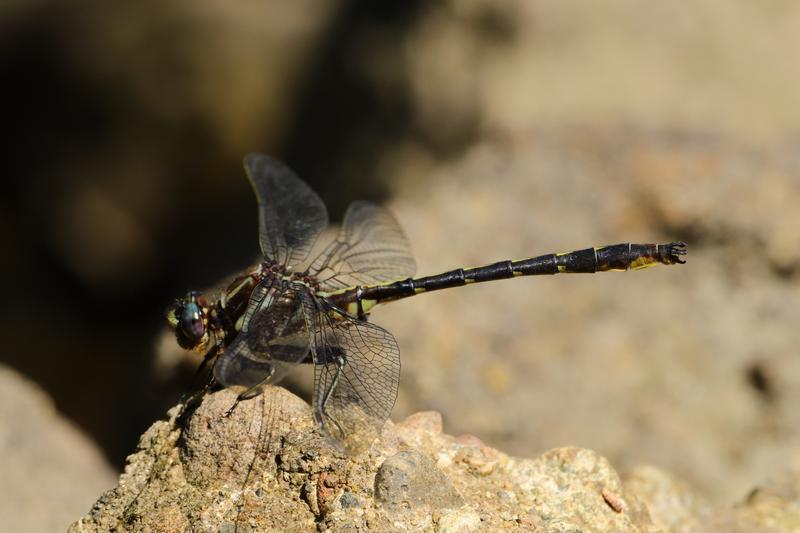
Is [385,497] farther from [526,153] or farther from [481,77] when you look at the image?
[481,77]

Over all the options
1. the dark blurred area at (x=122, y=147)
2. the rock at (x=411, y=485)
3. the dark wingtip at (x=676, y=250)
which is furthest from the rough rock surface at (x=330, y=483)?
the dark blurred area at (x=122, y=147)

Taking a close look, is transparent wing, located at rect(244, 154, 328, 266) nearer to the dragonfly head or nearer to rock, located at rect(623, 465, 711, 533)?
the dragonfly head

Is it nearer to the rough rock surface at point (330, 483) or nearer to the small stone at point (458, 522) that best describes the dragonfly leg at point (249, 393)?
the rough rock surface at point (330, 483)

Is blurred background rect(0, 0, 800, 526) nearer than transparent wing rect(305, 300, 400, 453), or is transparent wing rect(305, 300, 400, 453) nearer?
transparent wing rect(305, 300, 400, 453)

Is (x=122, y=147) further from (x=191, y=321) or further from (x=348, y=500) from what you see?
(x=348, y=500)

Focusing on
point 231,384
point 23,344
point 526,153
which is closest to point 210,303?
point 231,384

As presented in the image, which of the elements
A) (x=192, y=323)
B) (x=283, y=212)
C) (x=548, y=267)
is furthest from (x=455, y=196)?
(x=192, y=323)

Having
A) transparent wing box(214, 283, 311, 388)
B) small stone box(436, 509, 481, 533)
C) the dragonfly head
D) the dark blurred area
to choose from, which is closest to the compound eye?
the dragonfly head
